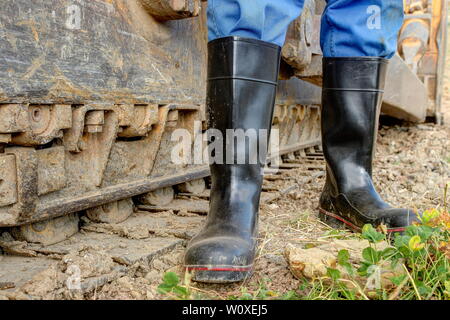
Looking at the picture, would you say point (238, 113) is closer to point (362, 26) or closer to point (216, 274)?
point (216, 274)

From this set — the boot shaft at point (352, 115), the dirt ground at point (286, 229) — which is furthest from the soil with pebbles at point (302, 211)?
the boot shaft at point (352, 115)

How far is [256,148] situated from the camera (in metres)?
1.63

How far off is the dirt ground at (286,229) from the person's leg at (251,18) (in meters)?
0.68

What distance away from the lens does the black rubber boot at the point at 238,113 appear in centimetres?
156

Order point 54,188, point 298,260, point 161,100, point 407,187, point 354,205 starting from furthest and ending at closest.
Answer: point 407,187 → point 161,100 → point 354,205 → point 54,188 → point 298,260

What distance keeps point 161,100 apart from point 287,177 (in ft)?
3.71

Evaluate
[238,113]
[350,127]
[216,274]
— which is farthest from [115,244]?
[350,127]

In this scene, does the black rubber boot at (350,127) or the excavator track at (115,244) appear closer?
the excavator track at (115,244)

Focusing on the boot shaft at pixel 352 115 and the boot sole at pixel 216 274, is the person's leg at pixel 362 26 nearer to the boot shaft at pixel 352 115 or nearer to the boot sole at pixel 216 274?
the boot shaft at pixel 352 115

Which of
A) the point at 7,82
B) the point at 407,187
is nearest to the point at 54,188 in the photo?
the point at 7,82

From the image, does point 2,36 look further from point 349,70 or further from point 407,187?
point 407,187

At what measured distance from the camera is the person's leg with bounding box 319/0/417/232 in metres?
1.94

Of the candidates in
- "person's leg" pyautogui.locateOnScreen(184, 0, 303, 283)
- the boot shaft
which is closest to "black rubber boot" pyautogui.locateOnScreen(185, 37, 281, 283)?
"person's leg" pyautogui.locateOnScreen(184, 0, 303, 283)

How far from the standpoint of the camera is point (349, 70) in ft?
6.45
